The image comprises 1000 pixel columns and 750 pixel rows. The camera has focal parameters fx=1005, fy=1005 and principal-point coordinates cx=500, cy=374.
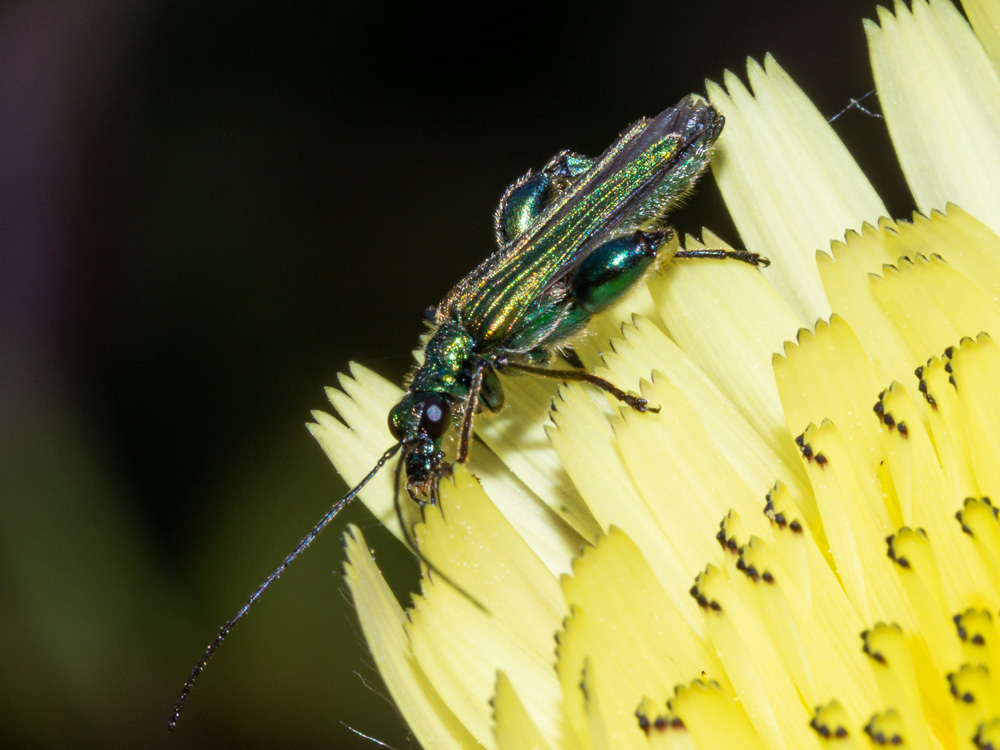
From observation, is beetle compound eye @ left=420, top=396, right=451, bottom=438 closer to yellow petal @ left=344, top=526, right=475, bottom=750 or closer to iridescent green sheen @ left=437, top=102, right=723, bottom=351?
iridescent green sheen @ left=437, top=102, right=723, bottom=351

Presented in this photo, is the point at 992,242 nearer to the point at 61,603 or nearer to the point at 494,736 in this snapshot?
the point at 494,736

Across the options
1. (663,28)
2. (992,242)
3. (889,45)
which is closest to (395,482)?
(992,242)

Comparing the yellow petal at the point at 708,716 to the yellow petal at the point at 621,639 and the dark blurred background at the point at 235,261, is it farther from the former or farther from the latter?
the dark blurred background at the point at 235,261

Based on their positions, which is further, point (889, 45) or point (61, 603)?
point (61, 603)

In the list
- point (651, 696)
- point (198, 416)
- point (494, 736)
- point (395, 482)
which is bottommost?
point (651, 696)

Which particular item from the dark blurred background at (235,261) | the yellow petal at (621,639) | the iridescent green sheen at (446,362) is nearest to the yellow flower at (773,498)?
the yellow petal at (621,639)

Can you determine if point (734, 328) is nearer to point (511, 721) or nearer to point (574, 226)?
point (574, 226)
